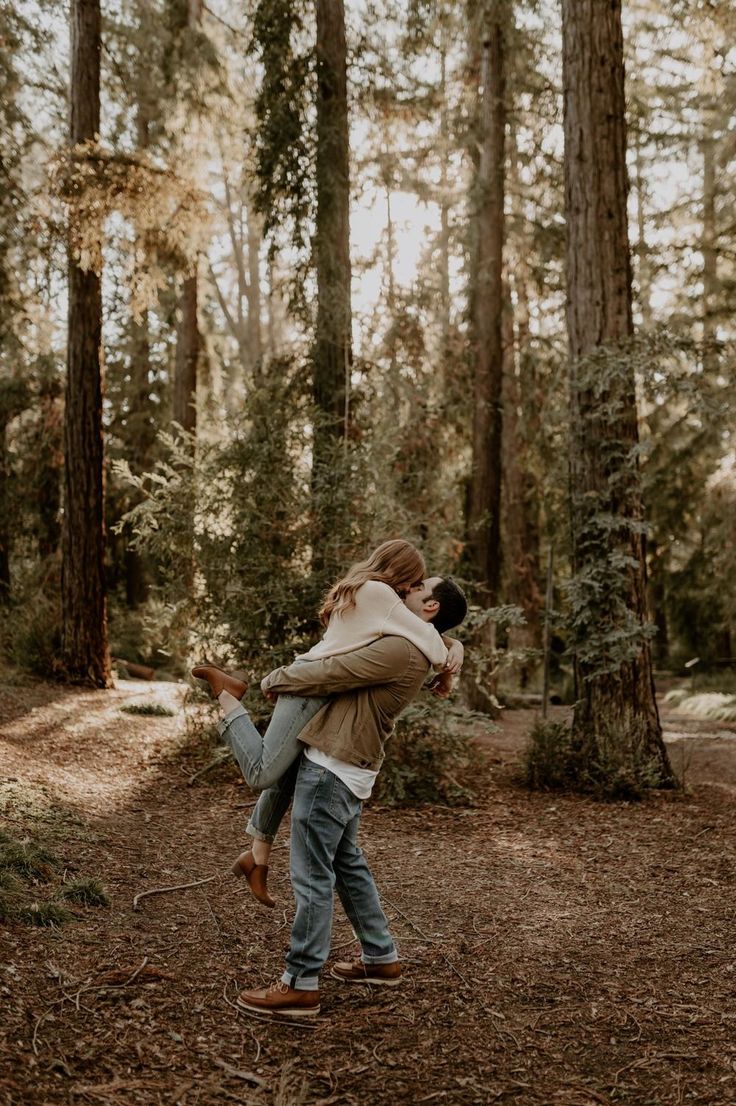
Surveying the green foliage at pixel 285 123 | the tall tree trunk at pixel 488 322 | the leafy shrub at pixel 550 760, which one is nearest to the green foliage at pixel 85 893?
the leafy shrub at pixel 550 760

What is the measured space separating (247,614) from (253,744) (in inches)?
181

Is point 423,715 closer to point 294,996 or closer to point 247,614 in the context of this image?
point 247,614

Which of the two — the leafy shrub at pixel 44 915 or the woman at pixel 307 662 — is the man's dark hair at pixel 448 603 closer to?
the woman at pixel 307 662

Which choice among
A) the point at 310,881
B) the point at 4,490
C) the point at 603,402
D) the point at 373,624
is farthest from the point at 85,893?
the point at 4,490

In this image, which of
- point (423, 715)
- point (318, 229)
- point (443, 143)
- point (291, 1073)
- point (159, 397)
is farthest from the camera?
point (159, 397)

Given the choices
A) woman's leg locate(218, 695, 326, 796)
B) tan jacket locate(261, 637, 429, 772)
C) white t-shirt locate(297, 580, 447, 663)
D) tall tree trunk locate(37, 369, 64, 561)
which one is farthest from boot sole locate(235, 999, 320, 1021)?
tall tree trunk locate(37, 369, 64, 561)

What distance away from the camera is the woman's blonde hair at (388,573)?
3844 millimetres

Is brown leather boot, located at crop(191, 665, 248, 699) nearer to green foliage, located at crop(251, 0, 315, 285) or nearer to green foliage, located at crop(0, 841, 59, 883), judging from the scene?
green foliage, located at crop(0, 841, 59, 883)

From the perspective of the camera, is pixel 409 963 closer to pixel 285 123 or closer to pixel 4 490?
pixel 285 123

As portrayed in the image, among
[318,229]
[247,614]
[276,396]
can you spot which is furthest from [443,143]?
[247,614]

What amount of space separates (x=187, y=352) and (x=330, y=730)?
13828mm

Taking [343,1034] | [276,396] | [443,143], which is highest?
[443,143]

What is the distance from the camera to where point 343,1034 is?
3617mm

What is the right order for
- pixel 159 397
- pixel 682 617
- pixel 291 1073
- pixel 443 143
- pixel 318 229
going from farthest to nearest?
pixel 682 617 → pixel 159 397 → pixel 443 143 → pixel 318 229 → pixel 291 1073
